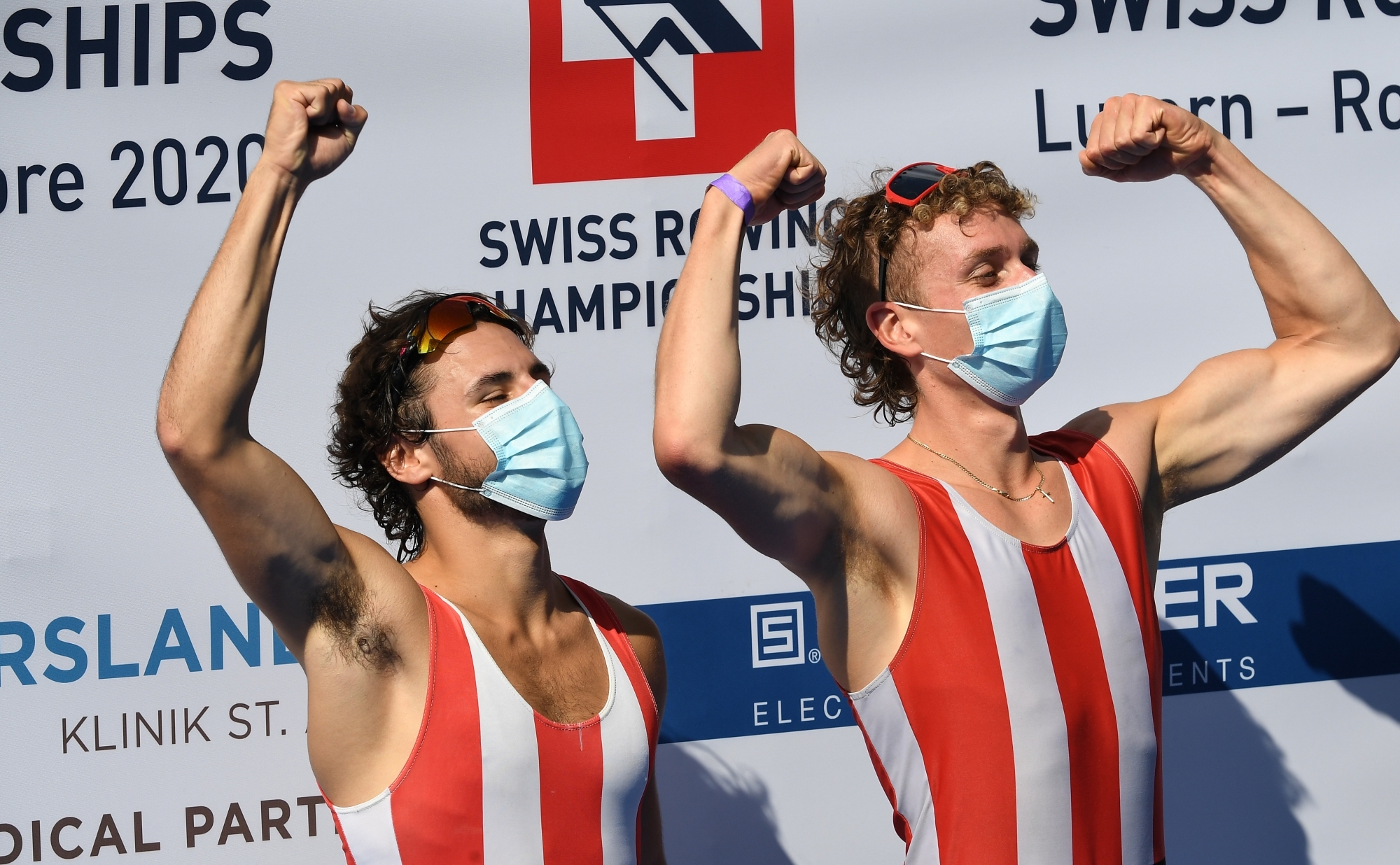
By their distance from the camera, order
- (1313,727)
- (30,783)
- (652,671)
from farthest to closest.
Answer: (1313,727), (30,783), (652,671)

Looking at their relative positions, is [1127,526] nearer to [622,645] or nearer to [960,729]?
[960,729]

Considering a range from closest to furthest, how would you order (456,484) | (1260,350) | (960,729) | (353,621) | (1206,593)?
(353,621) → (960,729) → (456,484) → (1260,350) → (1206,593)

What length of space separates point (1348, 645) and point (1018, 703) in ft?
5.03

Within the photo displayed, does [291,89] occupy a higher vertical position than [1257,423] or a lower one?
higher

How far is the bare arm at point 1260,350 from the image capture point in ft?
6.75

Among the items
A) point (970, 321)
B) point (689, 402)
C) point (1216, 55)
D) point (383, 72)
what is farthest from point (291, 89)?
point (1216, 55)

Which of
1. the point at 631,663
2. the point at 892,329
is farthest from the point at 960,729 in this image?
the point at 892,329

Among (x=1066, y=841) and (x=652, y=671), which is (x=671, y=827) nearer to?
(x=652, y=671)

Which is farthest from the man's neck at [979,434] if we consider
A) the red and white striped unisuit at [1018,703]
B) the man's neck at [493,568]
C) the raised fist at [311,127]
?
the raised fist at [311,127]

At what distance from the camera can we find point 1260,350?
215cm

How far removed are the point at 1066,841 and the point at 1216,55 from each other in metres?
1.88

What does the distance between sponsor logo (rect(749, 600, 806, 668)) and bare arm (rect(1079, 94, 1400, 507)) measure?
88 centimetres

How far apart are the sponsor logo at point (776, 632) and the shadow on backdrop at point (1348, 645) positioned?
3.95 feet

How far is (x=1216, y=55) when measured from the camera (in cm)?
279
